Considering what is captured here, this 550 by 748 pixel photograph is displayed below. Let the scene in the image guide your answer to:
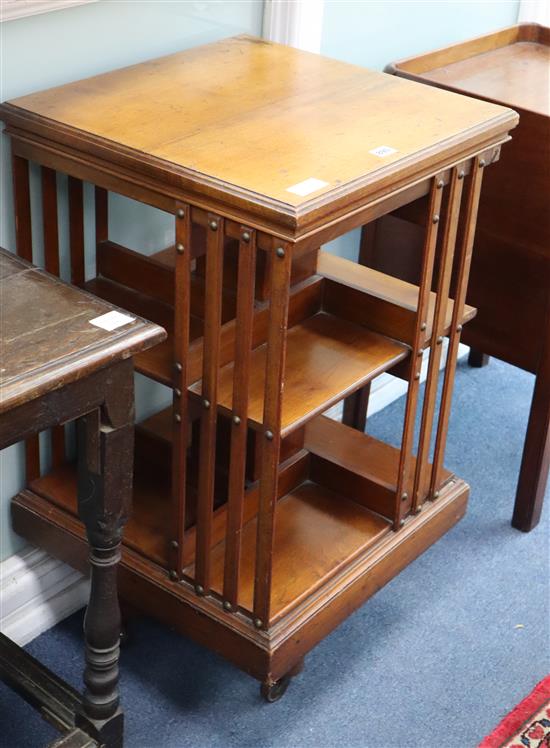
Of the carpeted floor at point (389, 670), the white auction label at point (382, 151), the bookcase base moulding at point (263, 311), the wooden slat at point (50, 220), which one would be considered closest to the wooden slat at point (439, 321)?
the bookcase base moulding at point (263, 311)

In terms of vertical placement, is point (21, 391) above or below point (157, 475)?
above

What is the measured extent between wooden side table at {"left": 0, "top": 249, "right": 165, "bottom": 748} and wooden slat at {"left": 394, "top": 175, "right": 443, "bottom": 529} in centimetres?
55

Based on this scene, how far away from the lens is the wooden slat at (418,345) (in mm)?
1839

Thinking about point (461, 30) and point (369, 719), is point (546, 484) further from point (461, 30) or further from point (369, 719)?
point (461, 30)

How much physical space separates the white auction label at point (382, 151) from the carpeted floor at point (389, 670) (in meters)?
0.99

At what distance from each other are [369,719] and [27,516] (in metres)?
0.71

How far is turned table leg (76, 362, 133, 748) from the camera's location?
60.8 inches

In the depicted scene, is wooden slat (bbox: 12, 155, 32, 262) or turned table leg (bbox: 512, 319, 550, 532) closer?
wooden slat (bbox: 12, 155, 32, 262)

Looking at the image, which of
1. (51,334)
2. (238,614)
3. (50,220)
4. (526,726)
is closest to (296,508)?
(238,614)

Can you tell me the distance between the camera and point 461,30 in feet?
8.99

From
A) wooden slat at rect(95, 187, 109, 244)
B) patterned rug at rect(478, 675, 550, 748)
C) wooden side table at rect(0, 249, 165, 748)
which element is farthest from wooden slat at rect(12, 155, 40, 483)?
patterned rug at rect(478, 675, 550, 748)

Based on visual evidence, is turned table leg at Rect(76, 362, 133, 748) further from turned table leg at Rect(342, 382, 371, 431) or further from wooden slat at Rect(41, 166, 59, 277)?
turned table leg at Rect(342, 382, 371, 431)

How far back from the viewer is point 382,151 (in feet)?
5.60

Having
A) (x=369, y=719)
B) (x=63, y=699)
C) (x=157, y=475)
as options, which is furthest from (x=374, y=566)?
(x=63, y=699)
